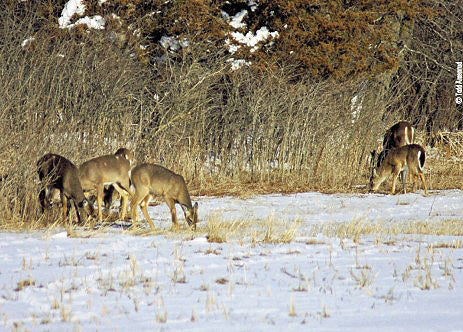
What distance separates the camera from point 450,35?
3048cm

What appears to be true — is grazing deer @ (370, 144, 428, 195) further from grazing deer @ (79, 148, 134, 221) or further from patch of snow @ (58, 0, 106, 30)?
patch of snow @ (58, 0, 106, 30)

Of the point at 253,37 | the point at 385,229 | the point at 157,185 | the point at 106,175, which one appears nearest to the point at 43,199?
the point at 106,175

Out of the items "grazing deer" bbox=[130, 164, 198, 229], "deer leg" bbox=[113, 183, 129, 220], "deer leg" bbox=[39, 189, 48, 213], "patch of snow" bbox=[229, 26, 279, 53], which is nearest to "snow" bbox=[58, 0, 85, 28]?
"patch of snow" bbox=[229, 26, 279, 53]

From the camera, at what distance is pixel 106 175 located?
1402 centimetres

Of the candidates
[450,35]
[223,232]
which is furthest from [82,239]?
[450,35]

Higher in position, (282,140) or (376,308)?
(282,140)

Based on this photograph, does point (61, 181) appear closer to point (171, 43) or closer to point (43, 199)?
point (43, 199)

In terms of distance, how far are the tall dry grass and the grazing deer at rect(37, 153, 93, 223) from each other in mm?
3446

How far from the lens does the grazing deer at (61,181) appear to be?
41.3 feet

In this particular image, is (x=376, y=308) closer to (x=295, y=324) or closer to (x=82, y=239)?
(x=295, y=324)

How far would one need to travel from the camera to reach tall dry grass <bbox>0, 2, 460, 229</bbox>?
17781 millimetres

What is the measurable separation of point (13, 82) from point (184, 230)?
494 centimetres

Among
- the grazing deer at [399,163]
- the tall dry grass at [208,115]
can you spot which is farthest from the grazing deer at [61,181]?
the grazing deer at [399,163]

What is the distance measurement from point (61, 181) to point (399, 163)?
10.1 metres
